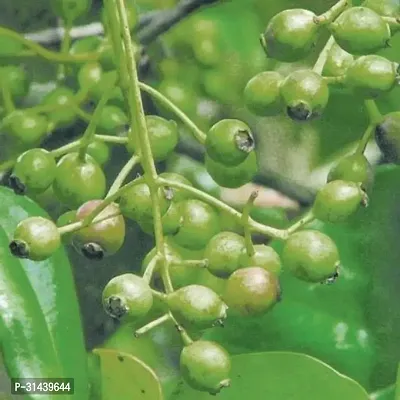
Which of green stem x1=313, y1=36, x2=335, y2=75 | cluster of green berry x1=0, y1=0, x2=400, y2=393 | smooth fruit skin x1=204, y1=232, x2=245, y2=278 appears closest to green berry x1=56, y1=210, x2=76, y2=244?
cluster of green berry x1=0, y1=0, x2=400, y2=393

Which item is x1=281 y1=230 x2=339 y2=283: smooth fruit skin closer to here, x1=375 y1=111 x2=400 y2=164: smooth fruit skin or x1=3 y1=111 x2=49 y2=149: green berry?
x1=375 y1=111 x2=400 y2=164: smooth fruit skin

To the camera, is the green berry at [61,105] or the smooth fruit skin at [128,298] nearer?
the smooth fruit skin at [128,298]

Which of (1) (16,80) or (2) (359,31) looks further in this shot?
(1) (16,80)

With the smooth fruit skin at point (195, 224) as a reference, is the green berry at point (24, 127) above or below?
above

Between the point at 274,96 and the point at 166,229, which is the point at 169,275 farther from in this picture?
the point at 274,96

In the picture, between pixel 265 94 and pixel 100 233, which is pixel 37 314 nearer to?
pixel 100 233

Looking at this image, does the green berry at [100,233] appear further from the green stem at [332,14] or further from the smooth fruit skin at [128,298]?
the green stem at [332,14]

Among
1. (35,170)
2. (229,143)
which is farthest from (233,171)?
(35,170)

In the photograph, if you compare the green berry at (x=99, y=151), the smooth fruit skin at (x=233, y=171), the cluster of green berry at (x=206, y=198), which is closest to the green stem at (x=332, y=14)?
the cluster of green berry at (x=206, y=198)
